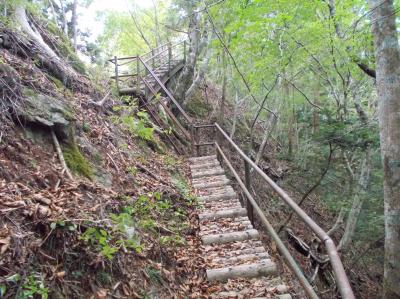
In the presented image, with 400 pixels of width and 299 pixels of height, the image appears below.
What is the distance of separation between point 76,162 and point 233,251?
212 centimetres

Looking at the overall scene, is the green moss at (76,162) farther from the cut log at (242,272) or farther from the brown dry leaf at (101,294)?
the cut log at (242,272)

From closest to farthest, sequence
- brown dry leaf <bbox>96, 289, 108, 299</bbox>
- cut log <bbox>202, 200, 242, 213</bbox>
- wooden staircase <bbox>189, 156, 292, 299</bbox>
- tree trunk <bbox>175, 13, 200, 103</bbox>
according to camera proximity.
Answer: brown dry leaf <bbox>96, 289, 108, 299</bbox> < wooden staircase <bbox>189, 156, 292, 299</bbox> < cut log <bbox>202, 200, 242, 213</bbox> < tree trunk <bbox>175, 13, 200, 103</bbox>

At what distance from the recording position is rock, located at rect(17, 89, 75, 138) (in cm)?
371

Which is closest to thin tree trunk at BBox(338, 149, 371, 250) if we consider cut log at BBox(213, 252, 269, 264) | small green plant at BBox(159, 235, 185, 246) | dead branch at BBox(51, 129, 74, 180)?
cut log at BBox(213, 252, 269, 264)

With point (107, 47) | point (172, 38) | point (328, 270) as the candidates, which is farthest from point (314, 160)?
point (107, 47)

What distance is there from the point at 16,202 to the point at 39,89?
7.83ft

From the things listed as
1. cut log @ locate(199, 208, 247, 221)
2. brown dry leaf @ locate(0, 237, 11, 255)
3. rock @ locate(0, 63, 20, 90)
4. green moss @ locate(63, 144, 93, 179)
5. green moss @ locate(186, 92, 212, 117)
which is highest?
green moss @ locate(186, 92, 212, 117)

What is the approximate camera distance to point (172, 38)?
864 inches

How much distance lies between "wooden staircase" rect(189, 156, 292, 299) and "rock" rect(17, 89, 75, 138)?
2213 mm

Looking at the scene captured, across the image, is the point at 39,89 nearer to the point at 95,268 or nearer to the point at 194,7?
the point at 95,268

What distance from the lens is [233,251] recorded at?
12.8ft

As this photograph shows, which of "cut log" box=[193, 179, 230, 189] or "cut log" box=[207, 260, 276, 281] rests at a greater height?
"cut log" box=[193, 179, 230, 189]

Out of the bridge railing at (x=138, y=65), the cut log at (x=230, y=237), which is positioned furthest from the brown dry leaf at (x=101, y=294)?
the bridge railing at (x=138, y=65)

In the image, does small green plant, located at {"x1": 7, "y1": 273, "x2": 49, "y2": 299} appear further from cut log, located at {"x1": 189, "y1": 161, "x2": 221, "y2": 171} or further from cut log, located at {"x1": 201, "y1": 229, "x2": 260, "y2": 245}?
cut log, located at {"x1": 189, "y1": 161, "x2": 221, "y2": 171}
